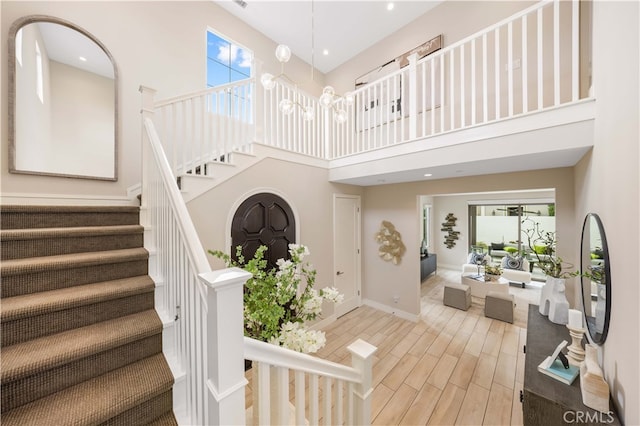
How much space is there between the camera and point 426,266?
239 inches

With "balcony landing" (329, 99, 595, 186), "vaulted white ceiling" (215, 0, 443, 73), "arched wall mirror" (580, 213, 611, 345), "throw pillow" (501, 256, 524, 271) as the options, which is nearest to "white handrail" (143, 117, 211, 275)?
"arched wall mirror" (580, 213, 611, 345)

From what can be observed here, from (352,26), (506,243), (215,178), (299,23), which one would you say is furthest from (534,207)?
(215,178)

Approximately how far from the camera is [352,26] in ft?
13.4

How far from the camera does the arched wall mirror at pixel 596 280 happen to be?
134 centimetres

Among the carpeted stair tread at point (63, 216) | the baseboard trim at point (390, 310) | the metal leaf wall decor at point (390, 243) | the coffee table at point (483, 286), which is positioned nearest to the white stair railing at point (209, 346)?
the carpeted stair tread at point (63, 216)

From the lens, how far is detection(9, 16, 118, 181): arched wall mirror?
2100 mm

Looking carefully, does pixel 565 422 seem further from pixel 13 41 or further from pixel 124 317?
pixel 13 41

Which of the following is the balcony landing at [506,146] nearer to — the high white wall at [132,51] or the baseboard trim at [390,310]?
the high white wall at [132,51]

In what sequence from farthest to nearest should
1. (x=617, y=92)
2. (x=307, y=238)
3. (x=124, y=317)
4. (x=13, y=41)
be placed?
(x=307, y=238) → (x=13, y=41) → (x=124, y=317) → (x=617, y=92)

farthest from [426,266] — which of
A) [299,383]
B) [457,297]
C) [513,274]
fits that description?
[299,383]

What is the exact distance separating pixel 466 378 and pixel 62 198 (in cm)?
474

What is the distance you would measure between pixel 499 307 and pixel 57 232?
5.61 metres

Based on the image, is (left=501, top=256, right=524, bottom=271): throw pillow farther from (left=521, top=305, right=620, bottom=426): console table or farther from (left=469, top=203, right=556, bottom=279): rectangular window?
(left=521, top=305, right=620, bottom=426): console table

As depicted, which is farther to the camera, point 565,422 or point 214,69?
point 214,69
